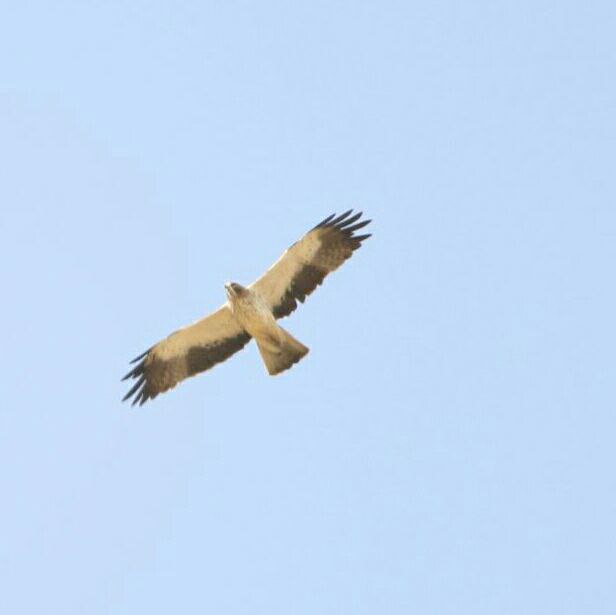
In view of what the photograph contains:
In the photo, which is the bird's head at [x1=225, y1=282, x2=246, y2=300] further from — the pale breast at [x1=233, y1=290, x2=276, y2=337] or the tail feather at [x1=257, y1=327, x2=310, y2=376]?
the tail feather at [x1=257, y1=327, x2=310, y2=376]

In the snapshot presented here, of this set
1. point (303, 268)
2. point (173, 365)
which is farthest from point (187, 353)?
point (303, 268)

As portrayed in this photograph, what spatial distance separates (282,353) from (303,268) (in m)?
1.12

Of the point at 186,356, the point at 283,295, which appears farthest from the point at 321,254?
the point at 186,356

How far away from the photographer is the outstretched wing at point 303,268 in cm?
1656

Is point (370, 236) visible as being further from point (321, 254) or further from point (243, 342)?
point (243, 342)

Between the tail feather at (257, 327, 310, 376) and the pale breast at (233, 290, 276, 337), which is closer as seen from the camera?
the pale breast at (233, 290, 276, 337)

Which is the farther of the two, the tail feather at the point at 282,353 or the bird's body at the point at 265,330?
the tail feather at the point at 282,353

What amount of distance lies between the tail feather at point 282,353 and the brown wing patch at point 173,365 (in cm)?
54

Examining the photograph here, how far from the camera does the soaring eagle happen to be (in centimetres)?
1634

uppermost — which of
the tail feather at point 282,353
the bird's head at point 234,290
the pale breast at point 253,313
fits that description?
the bird's head at point 234,290

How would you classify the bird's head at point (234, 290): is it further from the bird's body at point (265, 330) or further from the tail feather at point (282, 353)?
the tail feather at point (282, 353)

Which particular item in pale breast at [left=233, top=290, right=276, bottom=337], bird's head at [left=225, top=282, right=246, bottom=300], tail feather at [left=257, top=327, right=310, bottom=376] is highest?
bird's head at [left=225, top=282, right=246, bottom=300]

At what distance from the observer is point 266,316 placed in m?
16.2

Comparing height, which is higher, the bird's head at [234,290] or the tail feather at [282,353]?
the bird's head at [234,290]
